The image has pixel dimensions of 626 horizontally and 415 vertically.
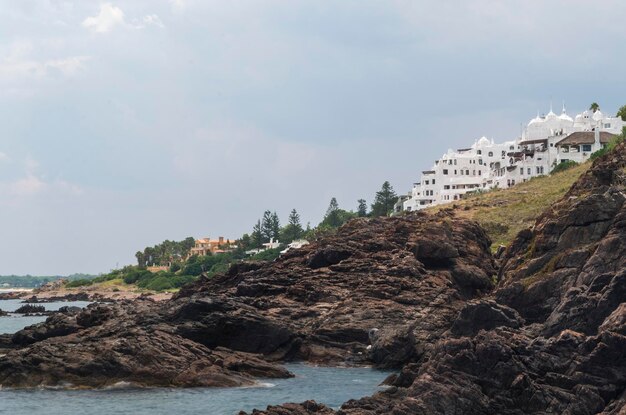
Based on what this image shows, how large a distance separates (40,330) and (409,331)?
26.7 metres

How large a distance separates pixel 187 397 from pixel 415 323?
20389mm

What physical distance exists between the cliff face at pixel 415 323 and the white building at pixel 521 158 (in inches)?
2865

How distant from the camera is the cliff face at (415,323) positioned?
45156 mm

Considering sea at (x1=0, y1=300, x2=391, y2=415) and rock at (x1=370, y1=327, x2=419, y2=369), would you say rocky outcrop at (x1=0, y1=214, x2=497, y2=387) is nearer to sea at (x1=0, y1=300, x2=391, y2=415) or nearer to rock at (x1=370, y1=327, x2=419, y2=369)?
rock at (x1=370, y1=327, x2=419, y2=369)

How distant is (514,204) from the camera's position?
142 metres

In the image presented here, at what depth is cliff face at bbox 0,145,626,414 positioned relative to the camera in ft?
148

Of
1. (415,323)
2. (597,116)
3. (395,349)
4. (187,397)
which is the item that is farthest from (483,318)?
(597,116)

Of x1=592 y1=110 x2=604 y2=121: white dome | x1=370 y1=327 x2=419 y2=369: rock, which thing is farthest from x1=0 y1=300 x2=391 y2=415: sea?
x1=592 y1=110 x2=604 y2=121: white dome

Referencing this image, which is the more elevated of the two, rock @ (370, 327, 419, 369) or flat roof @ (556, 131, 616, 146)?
flat roof @ (556, 131, 616, 146)

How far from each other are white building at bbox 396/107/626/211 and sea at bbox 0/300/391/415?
367ft

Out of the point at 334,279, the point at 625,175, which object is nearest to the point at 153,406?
the point at 334,279

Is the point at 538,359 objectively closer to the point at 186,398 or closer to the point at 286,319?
the point at 186,398

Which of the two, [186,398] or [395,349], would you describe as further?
[395,349]

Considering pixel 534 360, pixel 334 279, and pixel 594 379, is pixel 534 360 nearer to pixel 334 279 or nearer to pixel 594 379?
pixel 594 379
